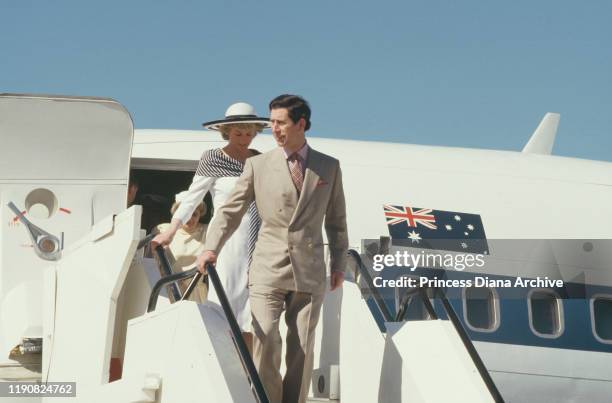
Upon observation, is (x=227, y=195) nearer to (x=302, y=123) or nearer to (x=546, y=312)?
(x=302, y=123)

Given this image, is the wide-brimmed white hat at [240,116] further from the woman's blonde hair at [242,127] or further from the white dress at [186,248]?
the white dress at [186,248]

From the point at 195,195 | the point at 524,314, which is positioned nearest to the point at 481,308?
the point at 524,314

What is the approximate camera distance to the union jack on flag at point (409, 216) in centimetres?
1012

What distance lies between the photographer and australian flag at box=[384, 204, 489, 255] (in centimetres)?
1001

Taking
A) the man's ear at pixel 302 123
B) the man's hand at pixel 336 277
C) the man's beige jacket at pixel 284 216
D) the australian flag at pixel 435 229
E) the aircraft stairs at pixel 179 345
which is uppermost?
the australian flag at pixel 435 229

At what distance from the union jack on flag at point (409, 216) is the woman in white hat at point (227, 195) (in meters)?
3.05

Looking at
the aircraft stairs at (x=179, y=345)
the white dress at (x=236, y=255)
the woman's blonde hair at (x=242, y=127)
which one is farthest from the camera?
the woman's blonde hair at (x=242, y=127)

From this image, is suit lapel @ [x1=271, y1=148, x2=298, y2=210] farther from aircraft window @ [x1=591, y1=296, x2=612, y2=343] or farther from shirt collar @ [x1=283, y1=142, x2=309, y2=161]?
aircraft window @ [x1=591, y1=296, x2=612, y2=343]

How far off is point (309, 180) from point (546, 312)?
203 inches

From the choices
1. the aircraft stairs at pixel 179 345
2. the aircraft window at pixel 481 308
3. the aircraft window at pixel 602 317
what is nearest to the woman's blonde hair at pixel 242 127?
the aircraft stairs at pixel 179 345

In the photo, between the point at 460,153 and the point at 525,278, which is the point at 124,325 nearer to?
the point at 525,278

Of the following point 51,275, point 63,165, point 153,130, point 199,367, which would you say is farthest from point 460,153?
point 199,367

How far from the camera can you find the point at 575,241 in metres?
10.7

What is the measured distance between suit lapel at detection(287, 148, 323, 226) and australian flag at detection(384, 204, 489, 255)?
401cm
